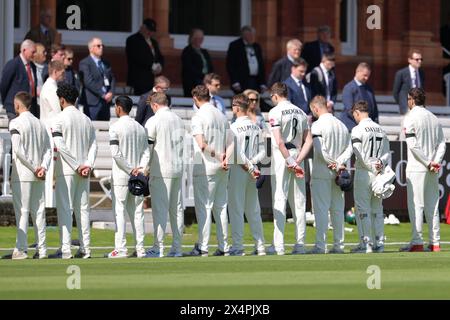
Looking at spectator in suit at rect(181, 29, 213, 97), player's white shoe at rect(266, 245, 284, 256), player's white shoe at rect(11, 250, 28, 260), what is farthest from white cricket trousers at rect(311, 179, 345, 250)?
spectator in suit at rect(181, 29, 213, 97)

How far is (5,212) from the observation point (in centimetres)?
2498

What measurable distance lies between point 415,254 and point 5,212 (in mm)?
6777

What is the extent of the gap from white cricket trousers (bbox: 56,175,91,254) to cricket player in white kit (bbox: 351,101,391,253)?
369cm

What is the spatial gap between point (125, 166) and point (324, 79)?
7870 millimetres

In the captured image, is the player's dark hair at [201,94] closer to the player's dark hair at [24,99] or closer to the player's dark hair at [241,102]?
the player's dark hair at [241,102]

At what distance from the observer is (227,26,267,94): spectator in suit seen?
97.3ft

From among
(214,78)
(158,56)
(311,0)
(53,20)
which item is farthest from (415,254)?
(311,0)

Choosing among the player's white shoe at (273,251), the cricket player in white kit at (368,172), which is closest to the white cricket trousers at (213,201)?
the player's white shoe at (273,251)

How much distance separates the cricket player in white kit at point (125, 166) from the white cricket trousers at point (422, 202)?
3756 mm

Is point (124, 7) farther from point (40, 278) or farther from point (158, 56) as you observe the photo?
point (40, 278)

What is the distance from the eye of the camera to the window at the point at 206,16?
32.8m

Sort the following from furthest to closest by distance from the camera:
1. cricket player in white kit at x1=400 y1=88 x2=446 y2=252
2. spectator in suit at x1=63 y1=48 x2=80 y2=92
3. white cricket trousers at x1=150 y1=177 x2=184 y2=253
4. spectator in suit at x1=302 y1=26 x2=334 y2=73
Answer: spectator in suit at x1=302 y1=26 x2=334 y2=73, spectator in suit at x1=63 y1=48 x2=80 y2=92, cricket player in white kit at x1=400 y1=88 x2=446 y2=252, white cricket trousers at x1=150 y1=177 x2=184 y2=253

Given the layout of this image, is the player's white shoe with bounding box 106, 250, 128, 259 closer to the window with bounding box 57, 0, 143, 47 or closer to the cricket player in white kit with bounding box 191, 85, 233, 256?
the cricket player in white kit with bounding box 191, 85, 233, 256

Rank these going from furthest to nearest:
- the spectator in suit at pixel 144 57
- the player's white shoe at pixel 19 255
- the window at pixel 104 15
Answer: the window at pixel 104 15
the spectator in suit at pixel 144 57
the player's white shoe at pixel 19 255
